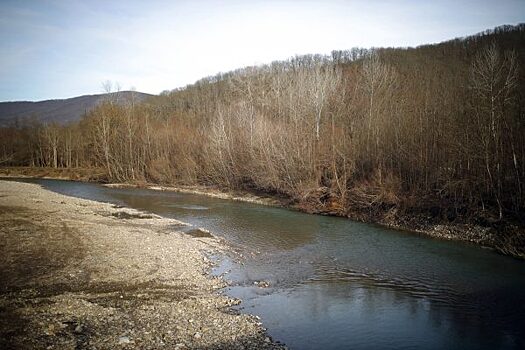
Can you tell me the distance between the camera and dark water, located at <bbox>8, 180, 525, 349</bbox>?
1207 cm

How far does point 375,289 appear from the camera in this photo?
1619 centimetres

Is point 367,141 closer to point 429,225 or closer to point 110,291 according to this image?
point 429,225

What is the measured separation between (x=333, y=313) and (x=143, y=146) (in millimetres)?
55207

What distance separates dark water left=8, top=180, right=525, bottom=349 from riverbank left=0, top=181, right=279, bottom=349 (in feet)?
5.36

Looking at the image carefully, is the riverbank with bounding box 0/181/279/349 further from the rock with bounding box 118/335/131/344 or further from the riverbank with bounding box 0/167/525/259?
the riverbank with bounding box 0/167/525/259

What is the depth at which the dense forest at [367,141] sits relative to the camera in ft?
88.0

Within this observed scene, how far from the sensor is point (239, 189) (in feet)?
160

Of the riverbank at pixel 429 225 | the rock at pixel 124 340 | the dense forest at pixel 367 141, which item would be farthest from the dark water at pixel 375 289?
the dense forest at pixel 367 141

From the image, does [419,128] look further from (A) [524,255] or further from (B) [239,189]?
(B) [239,189]

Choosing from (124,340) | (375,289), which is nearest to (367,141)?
(375,289)

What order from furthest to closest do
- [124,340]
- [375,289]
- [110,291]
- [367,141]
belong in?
[367,141] < [375,289] < [110,291] < [124,340]

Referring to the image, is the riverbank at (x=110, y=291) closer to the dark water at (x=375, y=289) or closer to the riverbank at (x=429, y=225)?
the dark water at (x=375, y=289)

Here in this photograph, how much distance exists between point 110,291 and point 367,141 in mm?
29565

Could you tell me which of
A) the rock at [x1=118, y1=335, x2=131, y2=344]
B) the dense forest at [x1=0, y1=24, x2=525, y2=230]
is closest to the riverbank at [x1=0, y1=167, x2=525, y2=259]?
the dense forest at [x1=0, y1=24, x2=525, y2=230]
